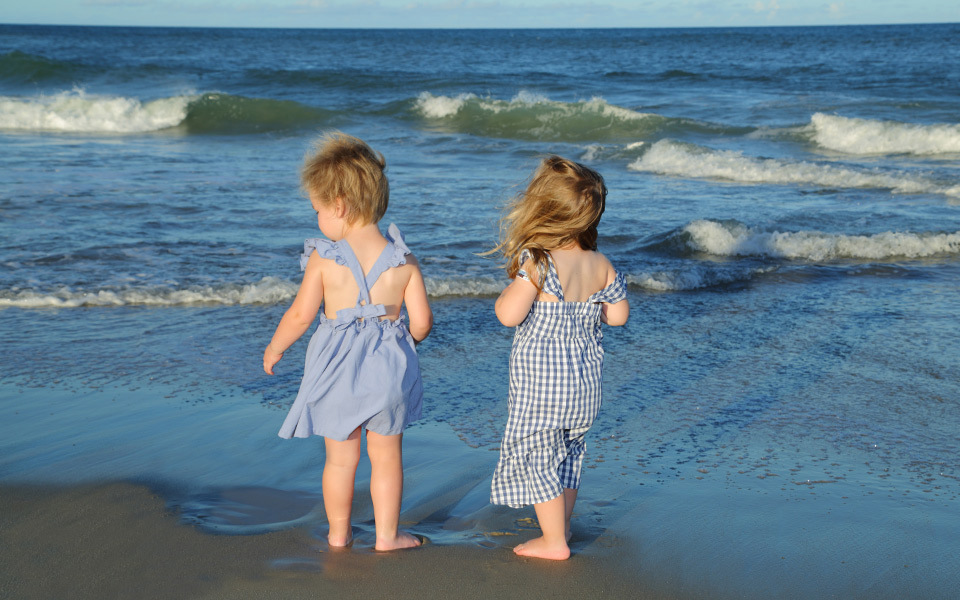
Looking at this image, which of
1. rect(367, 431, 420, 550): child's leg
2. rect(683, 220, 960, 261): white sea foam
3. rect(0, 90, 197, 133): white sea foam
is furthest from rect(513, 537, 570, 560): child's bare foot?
rect(0, 90, 197, 133): white sea foam

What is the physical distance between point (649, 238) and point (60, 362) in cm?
504

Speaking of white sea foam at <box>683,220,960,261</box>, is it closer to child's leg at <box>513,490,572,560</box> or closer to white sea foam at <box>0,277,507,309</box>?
white sea foam at <box>0,277,507,309</box>

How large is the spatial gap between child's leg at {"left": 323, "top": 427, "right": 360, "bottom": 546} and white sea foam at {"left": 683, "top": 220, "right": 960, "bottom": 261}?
5312mm

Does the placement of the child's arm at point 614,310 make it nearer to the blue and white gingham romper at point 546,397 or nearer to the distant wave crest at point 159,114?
the blue and white gingham romper at point 546,397

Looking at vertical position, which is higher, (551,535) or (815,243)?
(815,243)

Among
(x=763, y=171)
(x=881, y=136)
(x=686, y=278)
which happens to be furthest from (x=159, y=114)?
(x=686, y=278)

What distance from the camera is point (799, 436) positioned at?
354 cm

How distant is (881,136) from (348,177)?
14102 mm

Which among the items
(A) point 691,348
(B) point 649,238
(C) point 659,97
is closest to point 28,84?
(C) point 659,97

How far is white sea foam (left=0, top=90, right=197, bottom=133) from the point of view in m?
17.0

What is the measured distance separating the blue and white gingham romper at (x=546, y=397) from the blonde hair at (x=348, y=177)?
0.50 m

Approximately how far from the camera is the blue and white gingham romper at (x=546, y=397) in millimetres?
2555

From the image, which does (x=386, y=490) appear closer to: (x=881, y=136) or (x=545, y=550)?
(x=545, y=550)

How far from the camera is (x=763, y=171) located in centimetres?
1132
